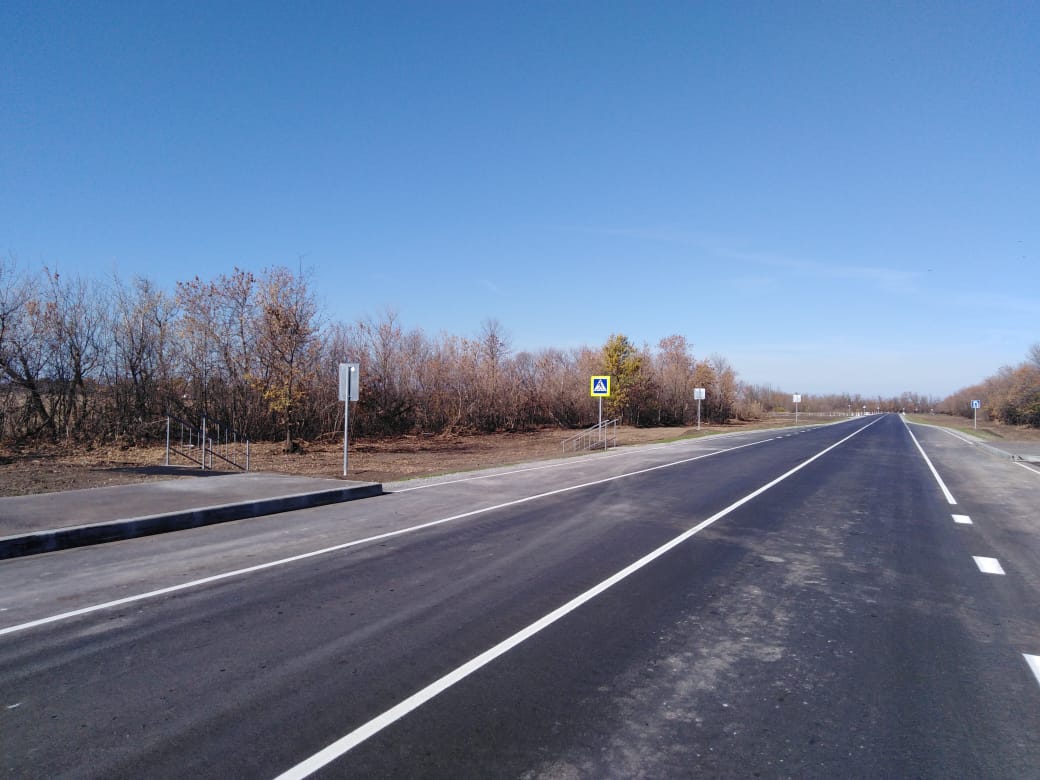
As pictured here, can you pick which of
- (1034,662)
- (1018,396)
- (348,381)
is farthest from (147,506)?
(1018,396)

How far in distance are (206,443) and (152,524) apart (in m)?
18.1

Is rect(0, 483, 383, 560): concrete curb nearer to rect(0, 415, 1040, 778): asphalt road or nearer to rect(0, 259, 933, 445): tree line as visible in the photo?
rect(0, 415, 1040, 778): asphalt road

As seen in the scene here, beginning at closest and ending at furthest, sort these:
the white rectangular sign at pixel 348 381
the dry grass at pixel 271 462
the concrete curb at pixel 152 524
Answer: the concrete curb at pixel 152 524 → the dry grass at pixel 271 462 → the white rectangular sign at pixel 348 381

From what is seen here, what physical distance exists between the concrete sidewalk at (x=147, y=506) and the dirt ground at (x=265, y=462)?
1.43m

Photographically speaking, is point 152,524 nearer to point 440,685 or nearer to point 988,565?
point 440,685

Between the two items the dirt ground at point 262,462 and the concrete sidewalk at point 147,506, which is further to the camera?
the dirt ground at point 262,462

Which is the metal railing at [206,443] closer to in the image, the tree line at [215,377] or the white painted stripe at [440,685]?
the tree line at [215,377]

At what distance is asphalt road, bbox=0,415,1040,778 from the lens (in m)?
3.47

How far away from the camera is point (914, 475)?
60.3 feet

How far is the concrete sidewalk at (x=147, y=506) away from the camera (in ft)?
27.7

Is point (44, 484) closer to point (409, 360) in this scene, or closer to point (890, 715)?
point (890, 715)

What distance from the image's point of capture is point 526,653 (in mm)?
4805

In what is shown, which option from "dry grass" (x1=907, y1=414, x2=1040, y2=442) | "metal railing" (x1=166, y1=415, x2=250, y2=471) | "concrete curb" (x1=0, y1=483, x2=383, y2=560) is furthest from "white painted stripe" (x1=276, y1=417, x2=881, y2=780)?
"dry grass" (x1=907, y1=414, x2=1040, y2=442)

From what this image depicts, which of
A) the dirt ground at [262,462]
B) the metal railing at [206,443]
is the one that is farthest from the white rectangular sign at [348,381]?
the metal railing at [206,443]
